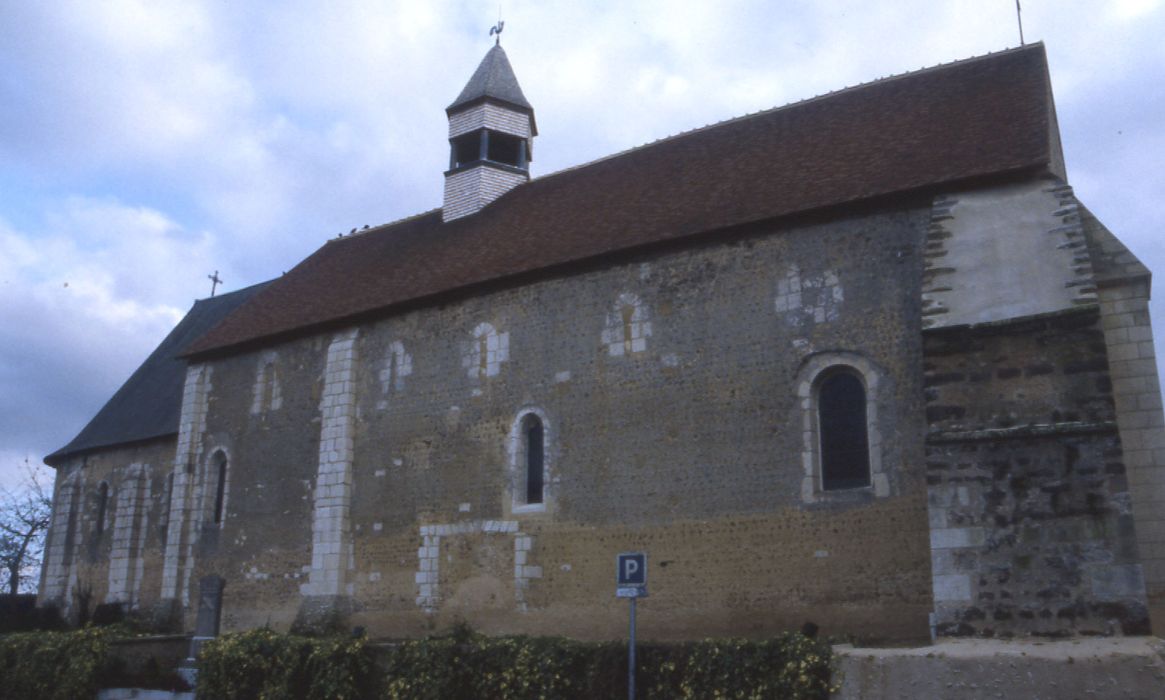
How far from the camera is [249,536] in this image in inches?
804

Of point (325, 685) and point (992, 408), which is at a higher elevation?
point (992, 408)

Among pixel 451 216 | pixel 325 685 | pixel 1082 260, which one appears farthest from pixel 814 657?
pixel 451 216

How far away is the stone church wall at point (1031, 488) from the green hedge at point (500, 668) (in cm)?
183

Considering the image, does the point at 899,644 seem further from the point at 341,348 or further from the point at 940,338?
the point at 341,348

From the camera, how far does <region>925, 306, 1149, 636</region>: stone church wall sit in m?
10.3

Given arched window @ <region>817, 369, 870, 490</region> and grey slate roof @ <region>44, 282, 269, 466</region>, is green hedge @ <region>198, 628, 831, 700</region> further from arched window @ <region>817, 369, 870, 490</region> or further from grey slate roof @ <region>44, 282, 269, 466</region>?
grey slate roof @ <region>44, 282, 269, 466</region>

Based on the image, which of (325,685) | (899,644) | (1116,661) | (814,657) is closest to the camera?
(1116,661)

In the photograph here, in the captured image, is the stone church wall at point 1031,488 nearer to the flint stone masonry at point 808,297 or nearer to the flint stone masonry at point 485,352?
the flint stone masonry at point 808,297

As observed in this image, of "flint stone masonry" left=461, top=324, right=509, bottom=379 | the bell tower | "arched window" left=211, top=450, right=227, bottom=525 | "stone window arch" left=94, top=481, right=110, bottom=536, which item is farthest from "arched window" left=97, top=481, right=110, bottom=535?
"flint stone masonry" left=461, top=324, right=509, bottom=379

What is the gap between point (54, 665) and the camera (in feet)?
56.8

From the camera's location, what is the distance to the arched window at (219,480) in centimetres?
2145

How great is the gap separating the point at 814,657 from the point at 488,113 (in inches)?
642

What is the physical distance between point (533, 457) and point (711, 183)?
5.42 metres

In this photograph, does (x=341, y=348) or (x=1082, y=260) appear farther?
(x=341, y=348)
